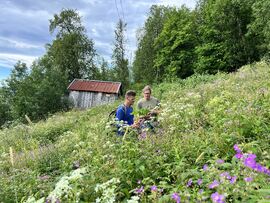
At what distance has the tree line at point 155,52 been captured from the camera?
33375 mm

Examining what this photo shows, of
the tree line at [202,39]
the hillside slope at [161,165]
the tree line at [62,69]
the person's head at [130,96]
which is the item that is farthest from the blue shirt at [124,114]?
the tree line at [62,69]

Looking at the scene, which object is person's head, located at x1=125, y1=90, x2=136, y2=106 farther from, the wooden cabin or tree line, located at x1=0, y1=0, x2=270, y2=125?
the wooden cabin

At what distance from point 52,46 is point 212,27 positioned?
26112 millimetres

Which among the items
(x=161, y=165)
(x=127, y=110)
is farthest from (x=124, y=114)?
(x=161, y=165)

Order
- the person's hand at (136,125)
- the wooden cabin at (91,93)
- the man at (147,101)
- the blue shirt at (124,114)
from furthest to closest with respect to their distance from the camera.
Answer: the wooden cabin at (91,93)
the man at (147,101)
the blue shirt at (124,114)
the person's hand at (136,125)

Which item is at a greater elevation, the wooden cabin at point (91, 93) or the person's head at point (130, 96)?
the person's head at point (130, 96)

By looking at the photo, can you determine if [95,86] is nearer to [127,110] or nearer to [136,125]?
[127,110]

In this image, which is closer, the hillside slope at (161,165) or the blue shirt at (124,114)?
the hillside slope at (161,165)

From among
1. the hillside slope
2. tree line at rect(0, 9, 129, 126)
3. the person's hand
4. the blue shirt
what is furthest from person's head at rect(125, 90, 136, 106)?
tree line at rect(0, 9, 129, 126)

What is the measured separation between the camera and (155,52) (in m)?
46.8

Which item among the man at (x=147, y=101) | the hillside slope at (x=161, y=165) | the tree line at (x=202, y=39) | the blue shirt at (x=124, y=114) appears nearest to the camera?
the hillside slope at (x=161, y=165)

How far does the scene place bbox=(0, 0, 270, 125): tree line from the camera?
33.4 meters

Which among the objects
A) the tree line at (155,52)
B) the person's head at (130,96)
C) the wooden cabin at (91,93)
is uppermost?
the tree line at (155,52)

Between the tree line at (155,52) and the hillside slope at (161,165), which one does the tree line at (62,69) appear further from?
the hillside slope at (161,165)
